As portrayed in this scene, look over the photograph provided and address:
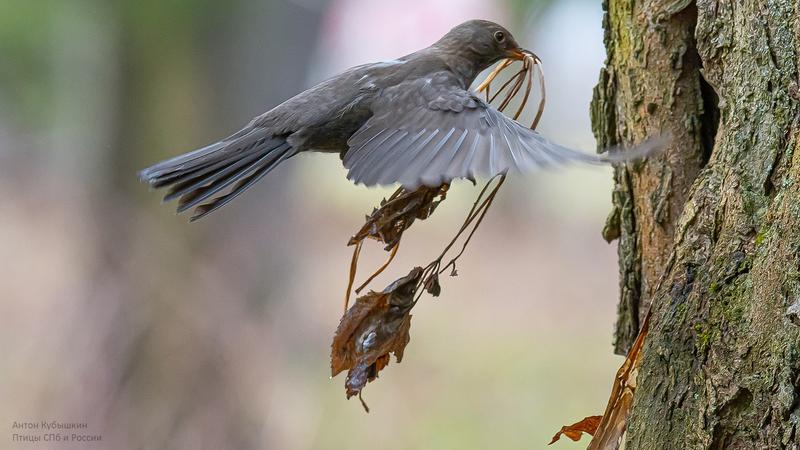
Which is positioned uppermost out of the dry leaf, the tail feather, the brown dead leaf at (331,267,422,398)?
the tail feather

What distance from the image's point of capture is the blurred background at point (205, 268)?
5250 millimetres

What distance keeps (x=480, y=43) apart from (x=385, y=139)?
832 mm

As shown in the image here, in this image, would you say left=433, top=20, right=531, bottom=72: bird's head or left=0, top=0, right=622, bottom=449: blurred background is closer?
left=433, top=20, right=531, bottom=72: bird's head

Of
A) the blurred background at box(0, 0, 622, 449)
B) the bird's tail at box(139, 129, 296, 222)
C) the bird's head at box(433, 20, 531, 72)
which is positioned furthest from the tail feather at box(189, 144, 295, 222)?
the blurred background at box(0, 0, 622, 449)

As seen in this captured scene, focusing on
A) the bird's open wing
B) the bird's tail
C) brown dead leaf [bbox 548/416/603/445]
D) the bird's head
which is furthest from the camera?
the bird's head

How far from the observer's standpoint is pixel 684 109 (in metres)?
2.41

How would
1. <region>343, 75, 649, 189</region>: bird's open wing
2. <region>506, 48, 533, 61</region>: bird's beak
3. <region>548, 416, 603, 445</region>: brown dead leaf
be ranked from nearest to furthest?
1. <region>343, 75, 649, 189</region>: bird's open wing
2. <region>548, 416, 603, 445</region>: brown dead leaf
3. <region>506, 48, 533, 61</region>: bird's beak

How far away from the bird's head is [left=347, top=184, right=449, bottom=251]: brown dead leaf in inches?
34.5

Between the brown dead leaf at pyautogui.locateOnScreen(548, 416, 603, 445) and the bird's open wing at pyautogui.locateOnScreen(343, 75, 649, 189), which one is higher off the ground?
the bird's open wing at pyautogui.locateOnScreen(343, 75, 649, 189)

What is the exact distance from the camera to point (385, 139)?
95.5 inches

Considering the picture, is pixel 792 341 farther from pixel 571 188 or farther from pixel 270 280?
pixel 571 188

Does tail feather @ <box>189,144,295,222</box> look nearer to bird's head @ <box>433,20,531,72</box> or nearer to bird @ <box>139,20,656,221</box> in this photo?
bird @ <box>139,20,656,221</box>

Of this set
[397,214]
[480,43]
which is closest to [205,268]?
[480,43]

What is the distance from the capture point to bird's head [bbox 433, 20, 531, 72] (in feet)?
10.0
